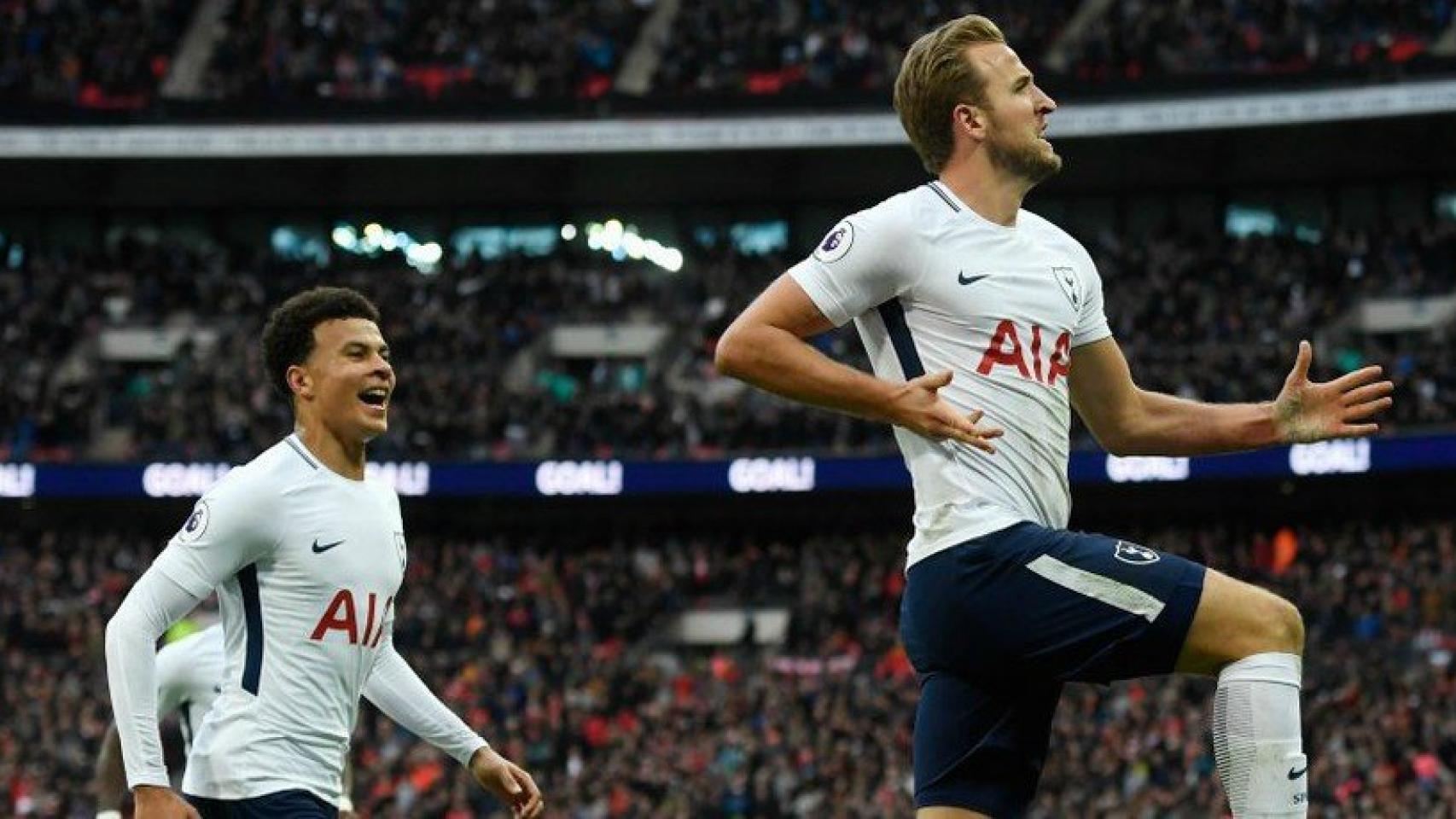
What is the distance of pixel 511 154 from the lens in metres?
37.4

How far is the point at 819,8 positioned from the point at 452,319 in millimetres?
8125

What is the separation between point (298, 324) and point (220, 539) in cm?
76

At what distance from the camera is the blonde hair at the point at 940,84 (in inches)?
214

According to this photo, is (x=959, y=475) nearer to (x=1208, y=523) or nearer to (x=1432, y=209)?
(x=1208, y=523)

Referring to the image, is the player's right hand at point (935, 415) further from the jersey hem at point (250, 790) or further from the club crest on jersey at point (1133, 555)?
the jersey hem at point (250, 790)

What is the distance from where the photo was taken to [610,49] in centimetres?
3834

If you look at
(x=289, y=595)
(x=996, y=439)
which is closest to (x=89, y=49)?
(x=289, y=595)

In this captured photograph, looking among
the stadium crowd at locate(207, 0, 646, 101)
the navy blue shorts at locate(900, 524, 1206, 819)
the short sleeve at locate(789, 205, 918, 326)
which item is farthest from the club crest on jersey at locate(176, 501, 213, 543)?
the stadium crowd at locate(207, 0, 646, 101)

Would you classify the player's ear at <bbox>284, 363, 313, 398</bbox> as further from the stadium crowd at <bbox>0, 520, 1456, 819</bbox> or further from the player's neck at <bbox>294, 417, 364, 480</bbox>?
the stadium crowd at <bbox>0, 520, 1456, 819</bbox>

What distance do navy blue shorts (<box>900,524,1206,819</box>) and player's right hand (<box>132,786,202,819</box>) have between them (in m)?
1.91

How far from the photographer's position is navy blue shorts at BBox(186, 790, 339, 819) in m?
6.07

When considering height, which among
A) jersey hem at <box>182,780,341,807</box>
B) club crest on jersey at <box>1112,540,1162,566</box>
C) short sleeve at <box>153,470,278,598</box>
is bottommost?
jersey hem at <box>182,780,341,807</box>

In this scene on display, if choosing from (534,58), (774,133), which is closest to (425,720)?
(774,133)

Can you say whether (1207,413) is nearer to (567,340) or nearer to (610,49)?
(567,340)
